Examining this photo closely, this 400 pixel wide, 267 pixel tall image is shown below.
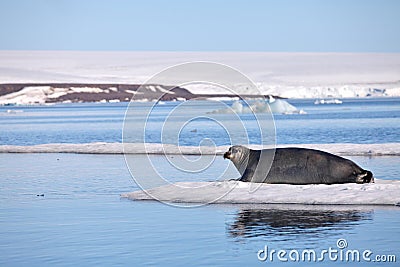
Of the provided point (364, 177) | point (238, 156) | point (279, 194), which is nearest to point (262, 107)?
point (238, 156)

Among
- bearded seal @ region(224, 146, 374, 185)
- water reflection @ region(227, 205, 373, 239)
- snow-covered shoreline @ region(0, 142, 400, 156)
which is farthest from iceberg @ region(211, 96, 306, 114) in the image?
water reflection @ region(227, 205, 373, 239)

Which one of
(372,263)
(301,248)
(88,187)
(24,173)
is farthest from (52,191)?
(372,263)

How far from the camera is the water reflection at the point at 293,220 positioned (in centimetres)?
868

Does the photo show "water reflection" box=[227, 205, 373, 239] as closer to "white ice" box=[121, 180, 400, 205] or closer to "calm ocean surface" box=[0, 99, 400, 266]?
"calm ocean surface" box=[0, 99, 400, 266]

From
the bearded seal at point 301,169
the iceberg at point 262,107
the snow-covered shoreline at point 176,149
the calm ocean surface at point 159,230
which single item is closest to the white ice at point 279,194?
the calm ocean surface at point 159,230

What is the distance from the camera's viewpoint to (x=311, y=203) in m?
10.9

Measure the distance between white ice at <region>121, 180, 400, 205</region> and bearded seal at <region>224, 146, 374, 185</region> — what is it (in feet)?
1.66

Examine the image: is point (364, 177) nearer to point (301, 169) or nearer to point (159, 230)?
point (301, 169)

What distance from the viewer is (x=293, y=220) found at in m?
9.46

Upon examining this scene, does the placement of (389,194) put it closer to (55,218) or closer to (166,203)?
(166,203)

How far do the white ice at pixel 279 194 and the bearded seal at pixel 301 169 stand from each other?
51 centimetres

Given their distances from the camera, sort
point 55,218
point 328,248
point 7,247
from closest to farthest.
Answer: point 328,248 → point 7,247 → point 55,218

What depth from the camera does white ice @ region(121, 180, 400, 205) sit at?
427 inches

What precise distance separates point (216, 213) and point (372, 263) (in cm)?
340
